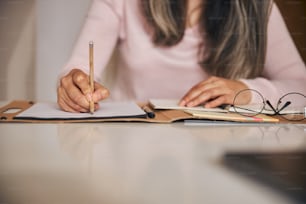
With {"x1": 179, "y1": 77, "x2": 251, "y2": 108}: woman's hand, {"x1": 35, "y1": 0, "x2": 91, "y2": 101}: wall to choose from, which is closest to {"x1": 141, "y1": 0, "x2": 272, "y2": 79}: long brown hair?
{"x1": 35, "y1": 0, "x2": 91, "y2": 101}: wall

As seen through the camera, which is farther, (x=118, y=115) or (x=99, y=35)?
(x=99, y=35)

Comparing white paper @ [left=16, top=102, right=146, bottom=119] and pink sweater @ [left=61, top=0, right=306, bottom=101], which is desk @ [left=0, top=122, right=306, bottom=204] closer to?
white paper @ [left=16, top=102, right=146, bottom=119]

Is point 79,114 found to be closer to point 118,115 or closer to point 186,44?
point 118,115

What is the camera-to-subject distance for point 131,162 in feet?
2.09

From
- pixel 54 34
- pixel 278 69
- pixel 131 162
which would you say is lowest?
pixel 131 162

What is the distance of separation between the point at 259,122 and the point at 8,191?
25.3 inches

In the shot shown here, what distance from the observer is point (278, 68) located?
158 cm

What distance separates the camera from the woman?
5.07 ft

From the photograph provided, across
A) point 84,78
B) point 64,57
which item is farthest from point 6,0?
point 84,78

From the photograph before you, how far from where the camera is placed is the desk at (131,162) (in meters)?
0.50

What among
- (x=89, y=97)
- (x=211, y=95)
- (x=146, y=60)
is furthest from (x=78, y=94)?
(x=146, y=60)

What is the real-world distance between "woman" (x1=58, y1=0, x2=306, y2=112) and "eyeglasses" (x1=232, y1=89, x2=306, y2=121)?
24cm

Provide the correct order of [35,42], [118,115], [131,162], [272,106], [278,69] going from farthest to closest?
[278,69], [35,42], [272,106], [118,115], [131,162]

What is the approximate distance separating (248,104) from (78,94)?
19.1 inches
